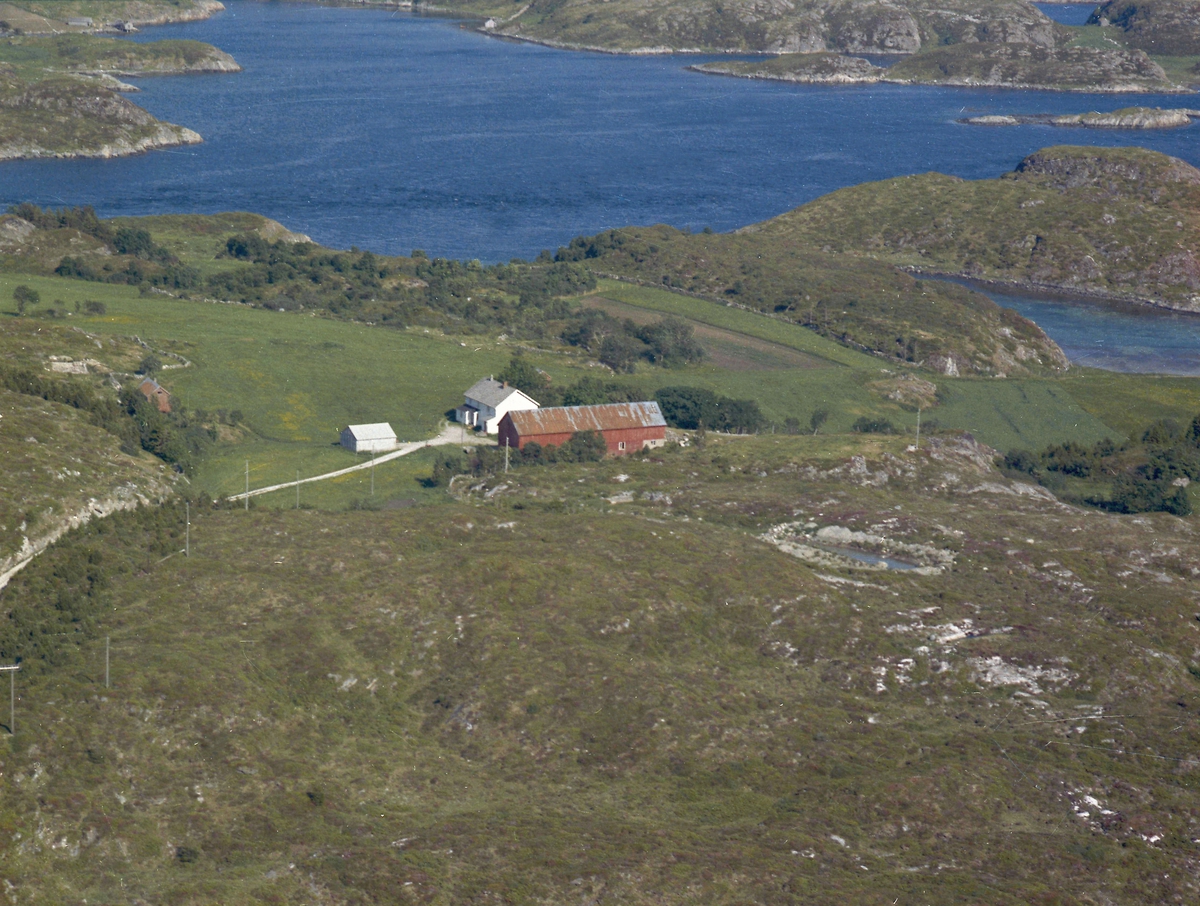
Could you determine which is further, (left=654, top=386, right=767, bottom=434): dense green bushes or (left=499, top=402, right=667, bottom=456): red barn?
(left=654, top=386, right=767, bottom=434): dense green bushes

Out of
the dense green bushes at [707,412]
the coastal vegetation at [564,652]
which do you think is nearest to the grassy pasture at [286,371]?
the coastal vegetation at [564,652]

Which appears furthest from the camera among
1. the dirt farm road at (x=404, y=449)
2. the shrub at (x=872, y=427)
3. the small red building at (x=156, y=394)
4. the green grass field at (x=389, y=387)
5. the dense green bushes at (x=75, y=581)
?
the shrub at (x=872, y=427)

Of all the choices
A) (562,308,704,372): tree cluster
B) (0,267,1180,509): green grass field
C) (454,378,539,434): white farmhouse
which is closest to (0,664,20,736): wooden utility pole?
(0,267,1180,509): green grass field

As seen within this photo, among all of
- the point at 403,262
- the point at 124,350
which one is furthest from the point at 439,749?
the point at 403,262

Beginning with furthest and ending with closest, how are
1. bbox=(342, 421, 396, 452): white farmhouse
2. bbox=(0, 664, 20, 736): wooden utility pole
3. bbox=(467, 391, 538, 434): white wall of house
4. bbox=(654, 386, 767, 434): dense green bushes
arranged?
bbox=(654, 386, 767, 434): dense green bushes
bbox=(467, 391, 538, 434): white wall of house
bbox=(342, 421, 396, 452): white farmhouse
bbox=(0, 664, 20, 736): wooden utility pole

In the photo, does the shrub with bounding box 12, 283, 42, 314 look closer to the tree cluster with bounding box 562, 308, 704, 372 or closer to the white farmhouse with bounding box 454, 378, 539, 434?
the white farmhouse with bounding box 454, 378, 539, 434

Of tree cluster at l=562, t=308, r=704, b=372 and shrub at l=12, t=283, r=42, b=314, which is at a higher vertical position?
shrub at l=12, t=283, r=42, b=314

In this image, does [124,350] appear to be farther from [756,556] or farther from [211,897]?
[211,897]

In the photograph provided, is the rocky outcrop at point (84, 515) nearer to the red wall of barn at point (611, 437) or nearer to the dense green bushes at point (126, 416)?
the dense green bushes at point (126, 416)

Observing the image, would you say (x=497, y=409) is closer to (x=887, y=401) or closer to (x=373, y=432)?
(x=373, y=432)
